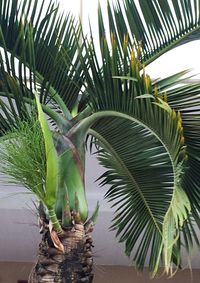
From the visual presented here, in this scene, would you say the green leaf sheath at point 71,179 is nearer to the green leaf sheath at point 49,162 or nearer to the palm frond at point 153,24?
the green leaf sheath at point 49,162

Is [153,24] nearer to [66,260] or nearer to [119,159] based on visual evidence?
[119,159]

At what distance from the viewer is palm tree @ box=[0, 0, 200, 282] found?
7.22ft

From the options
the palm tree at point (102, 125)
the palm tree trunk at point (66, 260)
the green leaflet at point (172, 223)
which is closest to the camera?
the green leaflet at point (172, 223)

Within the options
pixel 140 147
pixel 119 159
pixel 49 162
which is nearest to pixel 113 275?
pixel 119 159

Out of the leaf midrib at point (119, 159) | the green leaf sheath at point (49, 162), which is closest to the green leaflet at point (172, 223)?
the green leaf sheath at point (49, 162)

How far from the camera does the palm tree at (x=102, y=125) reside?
220 cm

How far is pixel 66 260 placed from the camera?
2.36m

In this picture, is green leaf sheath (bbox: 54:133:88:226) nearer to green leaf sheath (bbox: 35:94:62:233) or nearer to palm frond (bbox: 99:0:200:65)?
green leaf sheath (bbox: 35:94:62:233)

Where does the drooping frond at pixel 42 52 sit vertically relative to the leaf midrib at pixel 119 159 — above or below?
above

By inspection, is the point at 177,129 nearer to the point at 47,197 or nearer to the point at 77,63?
the point at 47,197

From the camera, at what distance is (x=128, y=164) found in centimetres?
267

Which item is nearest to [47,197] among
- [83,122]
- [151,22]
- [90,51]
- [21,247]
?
[83,122]

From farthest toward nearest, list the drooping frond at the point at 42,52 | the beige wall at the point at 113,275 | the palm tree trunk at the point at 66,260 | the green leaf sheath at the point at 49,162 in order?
the beige wall at the point at 113,275 → the drooping frond at the point at 42,52 → the palm tree trunk at the point at 66,260 → the green leaf sheath at the point at 49,162

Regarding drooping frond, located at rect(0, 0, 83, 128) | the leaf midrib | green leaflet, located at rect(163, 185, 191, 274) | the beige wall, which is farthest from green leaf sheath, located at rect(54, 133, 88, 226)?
the beige wall
